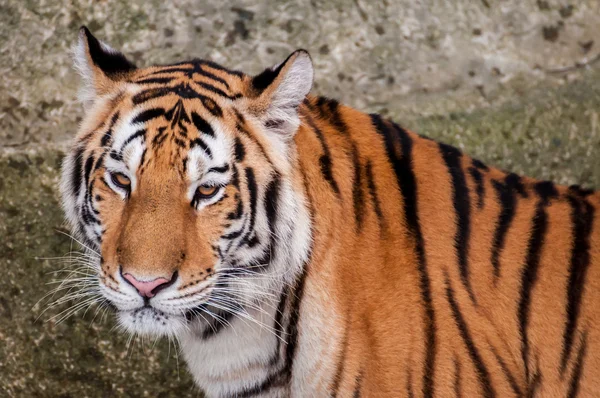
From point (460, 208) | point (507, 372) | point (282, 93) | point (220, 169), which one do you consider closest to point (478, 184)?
point (460, 208)

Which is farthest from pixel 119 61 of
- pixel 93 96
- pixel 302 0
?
pixel 302 0

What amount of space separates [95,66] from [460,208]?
918 millimetres

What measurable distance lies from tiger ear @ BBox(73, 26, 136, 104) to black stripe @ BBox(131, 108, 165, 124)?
14 centimetres

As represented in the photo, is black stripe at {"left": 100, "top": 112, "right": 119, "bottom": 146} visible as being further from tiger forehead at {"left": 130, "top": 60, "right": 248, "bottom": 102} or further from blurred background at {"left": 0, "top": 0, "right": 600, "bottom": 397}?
blurred background at {"left": 0, "top": 0, "right": 600, "bottom": 397}

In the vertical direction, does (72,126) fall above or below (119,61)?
below

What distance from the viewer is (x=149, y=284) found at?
1.65 meters

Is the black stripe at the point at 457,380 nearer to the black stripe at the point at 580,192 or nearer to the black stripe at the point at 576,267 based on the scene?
the black stripe at the point at 576,267

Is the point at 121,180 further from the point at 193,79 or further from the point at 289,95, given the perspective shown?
the point at 289,95

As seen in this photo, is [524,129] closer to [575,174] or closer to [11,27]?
[575,174]

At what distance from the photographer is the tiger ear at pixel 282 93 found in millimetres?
1742

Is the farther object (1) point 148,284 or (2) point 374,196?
(2) point 374,196

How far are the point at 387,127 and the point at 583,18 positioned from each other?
142 cm

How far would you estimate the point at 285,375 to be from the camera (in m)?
1.86

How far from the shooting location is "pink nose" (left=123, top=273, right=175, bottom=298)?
165 cm
